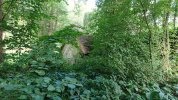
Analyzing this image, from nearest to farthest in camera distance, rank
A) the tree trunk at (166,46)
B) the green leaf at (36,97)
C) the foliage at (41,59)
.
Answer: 1. the green leaf at (36,97)
2. the foliage at (41,59)
3. the tree trunk at (166,46)

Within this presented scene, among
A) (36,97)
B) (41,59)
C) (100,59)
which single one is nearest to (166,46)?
(100,59)

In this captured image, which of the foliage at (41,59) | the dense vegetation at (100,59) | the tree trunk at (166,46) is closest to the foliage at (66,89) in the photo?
the dense vegetation at (100,59)

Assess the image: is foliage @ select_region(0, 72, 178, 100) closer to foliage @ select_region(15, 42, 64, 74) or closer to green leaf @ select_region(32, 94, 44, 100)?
green leaf @ select_region(32, 94, 44, 100)

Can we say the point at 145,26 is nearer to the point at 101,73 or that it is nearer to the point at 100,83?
the point at 101,73

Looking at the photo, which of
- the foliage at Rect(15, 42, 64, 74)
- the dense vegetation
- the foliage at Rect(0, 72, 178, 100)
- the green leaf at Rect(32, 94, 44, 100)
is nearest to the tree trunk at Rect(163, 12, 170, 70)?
the dense vegetation

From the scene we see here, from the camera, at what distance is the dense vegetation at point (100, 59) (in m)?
2.46

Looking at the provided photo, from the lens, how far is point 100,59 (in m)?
3.58

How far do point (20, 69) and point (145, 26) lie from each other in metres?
2.41

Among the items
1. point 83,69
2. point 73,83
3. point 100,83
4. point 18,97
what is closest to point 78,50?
point 83,69

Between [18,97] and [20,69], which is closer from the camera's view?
[18,97]

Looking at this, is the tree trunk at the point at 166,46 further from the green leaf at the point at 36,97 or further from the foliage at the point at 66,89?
the green leaf at the point at 36,97

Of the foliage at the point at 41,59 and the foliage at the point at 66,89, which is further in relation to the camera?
the foliage at the point at 41,59

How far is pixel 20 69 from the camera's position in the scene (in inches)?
114

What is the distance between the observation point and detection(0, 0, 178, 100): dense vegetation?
2.46 m
